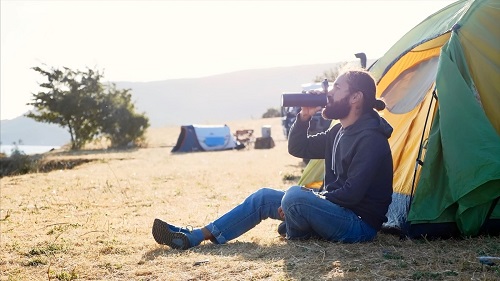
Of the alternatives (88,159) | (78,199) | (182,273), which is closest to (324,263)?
(182,273)

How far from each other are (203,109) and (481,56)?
9757 cm

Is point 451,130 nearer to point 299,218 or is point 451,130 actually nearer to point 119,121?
point 299,218

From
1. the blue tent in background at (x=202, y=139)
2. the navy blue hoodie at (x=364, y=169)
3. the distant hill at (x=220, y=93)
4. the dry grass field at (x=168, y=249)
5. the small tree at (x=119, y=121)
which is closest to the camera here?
the dry grass field at (x=168, y=249)

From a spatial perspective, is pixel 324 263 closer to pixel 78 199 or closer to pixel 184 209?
pixel 184 209

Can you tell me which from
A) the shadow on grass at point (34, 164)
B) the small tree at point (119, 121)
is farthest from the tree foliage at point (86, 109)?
the shadow on grass at point (34, 164)

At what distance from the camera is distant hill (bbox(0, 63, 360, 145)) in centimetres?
9373

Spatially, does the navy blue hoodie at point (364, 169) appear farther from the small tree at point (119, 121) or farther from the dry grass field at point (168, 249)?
the small tree at point (119, 121)

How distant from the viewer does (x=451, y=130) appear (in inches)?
190

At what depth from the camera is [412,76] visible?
20.2 feet

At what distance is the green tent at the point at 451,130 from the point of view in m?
4.70

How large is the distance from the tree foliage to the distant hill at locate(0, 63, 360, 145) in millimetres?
62807

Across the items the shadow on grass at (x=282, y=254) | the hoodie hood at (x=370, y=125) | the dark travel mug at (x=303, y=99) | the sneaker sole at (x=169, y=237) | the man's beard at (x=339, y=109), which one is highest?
the dark travel mug at (x=303, y=99)

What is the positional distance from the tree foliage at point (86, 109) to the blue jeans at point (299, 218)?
62.7 feet

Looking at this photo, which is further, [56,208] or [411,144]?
[56,208]
